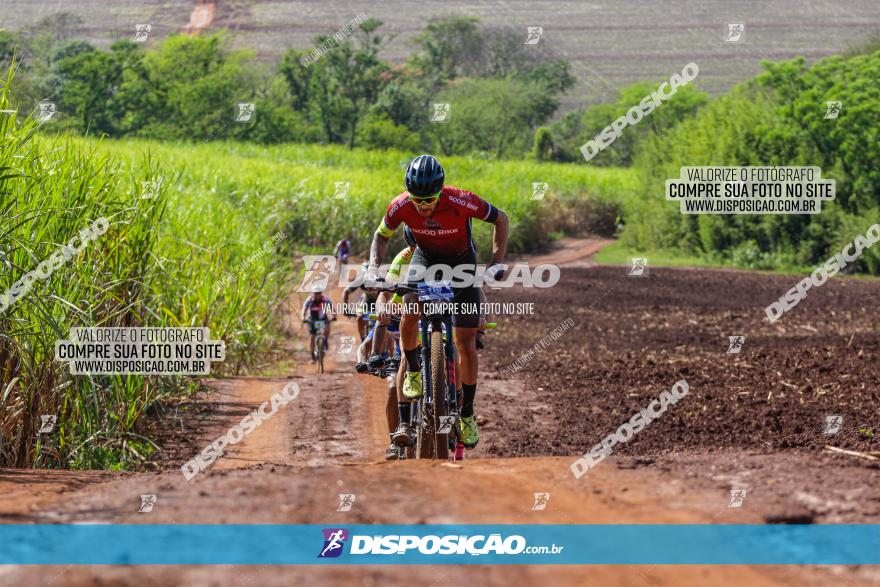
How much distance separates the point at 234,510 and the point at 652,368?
10816 millimetres

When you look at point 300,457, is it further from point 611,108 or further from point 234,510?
point 611,108

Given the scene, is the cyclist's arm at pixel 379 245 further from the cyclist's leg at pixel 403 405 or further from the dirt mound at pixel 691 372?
the dirt mound at pixel 691 372

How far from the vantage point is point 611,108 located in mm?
103750

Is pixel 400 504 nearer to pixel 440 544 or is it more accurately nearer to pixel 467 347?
pixel 440 544

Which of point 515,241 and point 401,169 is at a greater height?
point 401,169

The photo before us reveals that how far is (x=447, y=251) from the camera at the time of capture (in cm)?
817

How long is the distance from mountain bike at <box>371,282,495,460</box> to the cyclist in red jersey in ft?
0.44

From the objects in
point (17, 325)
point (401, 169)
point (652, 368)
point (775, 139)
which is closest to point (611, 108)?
point (401, 169)

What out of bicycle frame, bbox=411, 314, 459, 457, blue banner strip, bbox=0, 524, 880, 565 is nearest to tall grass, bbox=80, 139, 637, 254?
bicycle frame, bbox=411, 314, 459, 457

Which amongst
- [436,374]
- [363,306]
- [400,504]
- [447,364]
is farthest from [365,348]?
[400,504]

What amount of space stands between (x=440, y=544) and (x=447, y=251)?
364cm

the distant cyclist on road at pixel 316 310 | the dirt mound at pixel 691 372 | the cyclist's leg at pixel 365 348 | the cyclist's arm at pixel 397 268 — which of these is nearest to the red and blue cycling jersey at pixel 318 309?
the distant cyclist on road at pixel 316 310

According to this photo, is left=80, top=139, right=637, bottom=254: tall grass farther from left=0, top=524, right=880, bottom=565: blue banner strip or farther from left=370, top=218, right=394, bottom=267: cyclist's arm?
left=0, top=524, right=880, bottom=565: blue banner strip

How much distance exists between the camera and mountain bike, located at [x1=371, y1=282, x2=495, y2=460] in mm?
7547
